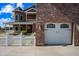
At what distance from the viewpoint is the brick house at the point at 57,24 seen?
17203 millimetres

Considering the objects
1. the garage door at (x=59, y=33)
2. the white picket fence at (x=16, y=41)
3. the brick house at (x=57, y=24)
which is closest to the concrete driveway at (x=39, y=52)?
the white picket fence at (x=16, y=41)

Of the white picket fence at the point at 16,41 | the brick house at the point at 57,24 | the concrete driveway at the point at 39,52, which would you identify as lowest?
the concrete driveway at the point at 39,52

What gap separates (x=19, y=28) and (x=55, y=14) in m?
10.5

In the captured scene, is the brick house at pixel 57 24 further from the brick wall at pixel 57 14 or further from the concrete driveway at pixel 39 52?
the concrete driveway at pixel 39 52

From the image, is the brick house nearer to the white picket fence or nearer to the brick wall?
the brick wall

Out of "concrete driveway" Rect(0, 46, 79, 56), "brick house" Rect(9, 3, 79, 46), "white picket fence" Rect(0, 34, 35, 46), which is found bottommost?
"concrete driveway" Rect(0, 46, 79, 56)

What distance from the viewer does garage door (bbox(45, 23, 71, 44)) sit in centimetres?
1797

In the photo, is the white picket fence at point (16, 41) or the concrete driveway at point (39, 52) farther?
the white picket fence at point (16, 41)

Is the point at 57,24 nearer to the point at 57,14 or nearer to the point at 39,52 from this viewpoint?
the point at 57,14

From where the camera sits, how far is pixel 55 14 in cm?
1722

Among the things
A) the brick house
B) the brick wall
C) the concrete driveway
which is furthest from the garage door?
the concrete driveway

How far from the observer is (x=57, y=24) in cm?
1792

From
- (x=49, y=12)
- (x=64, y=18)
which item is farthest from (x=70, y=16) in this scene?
(x=49, y=12)

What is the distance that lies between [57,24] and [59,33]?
0.72m
